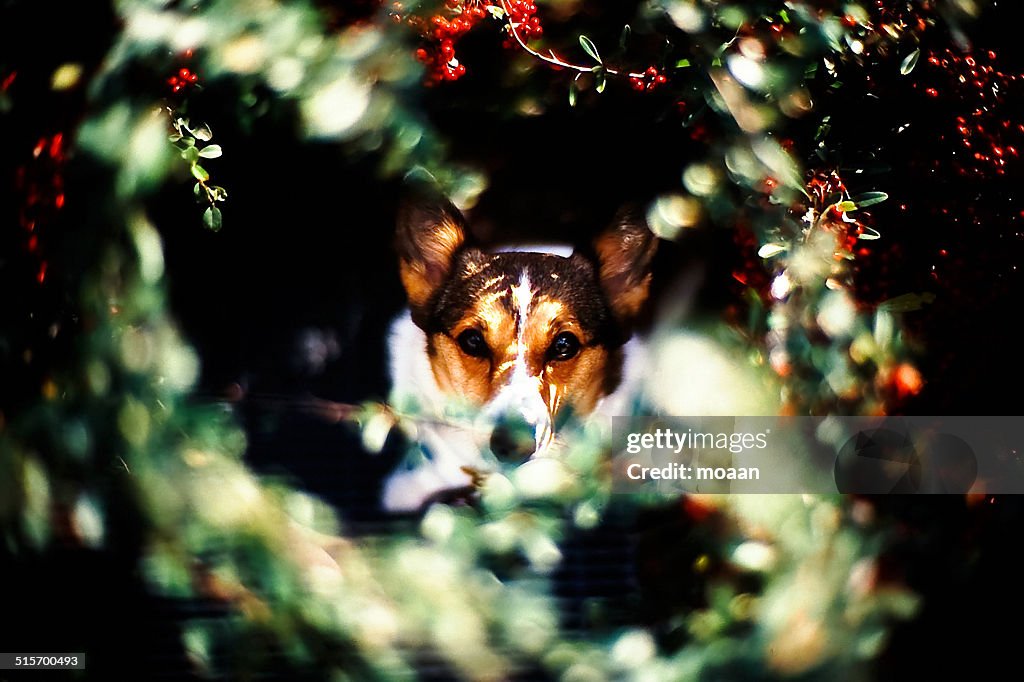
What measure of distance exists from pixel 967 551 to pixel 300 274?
4.95 feet

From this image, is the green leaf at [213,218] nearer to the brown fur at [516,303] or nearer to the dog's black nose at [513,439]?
the brown fur at [516,303]

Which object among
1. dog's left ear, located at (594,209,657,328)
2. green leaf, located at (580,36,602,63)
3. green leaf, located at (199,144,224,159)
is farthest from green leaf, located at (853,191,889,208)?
green leaf, located at (199,144,224,159)

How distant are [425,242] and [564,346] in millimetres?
375

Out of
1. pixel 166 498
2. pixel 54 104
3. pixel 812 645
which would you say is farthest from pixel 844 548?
pixel 54 104

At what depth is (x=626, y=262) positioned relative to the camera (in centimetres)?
192

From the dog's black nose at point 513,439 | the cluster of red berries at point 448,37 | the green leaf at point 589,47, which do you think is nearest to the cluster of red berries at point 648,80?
the green leaf at point 589,47

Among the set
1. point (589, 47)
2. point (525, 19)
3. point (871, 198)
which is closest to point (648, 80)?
point (589, 47)

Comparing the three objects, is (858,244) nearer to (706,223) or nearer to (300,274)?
(706,223)

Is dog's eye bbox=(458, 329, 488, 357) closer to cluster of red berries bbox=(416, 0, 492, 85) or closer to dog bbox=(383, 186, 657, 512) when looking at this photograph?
dog bbox=(383, 186, 657, 512)

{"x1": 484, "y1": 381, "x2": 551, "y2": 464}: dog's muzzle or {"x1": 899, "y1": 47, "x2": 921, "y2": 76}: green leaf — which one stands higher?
{"x1": 899, "y1": 47, "x2": 921, "y2": 76}: green leaf

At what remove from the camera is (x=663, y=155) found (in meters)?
1.89

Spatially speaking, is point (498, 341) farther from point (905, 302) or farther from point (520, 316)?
point (905, 302)

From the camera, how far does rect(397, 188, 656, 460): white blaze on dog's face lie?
187 cm

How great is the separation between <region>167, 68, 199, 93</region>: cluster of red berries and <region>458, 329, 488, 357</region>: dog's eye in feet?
2.43
